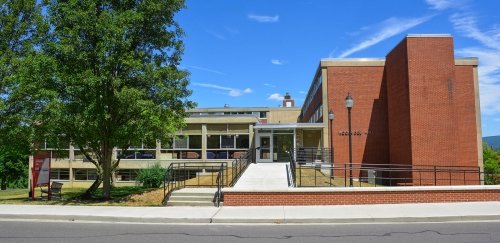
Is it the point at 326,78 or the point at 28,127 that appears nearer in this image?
the point at 28,127

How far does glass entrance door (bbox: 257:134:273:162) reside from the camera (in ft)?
114

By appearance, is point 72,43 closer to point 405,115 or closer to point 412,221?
point 412,221

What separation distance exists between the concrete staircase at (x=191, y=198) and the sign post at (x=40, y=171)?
21.4 feet

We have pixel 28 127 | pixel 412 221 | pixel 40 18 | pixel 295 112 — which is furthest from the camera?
pixel 295 112

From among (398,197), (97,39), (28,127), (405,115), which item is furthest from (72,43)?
(405,115)

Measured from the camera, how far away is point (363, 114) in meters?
35.7

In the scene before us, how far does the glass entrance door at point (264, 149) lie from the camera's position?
3472 cm

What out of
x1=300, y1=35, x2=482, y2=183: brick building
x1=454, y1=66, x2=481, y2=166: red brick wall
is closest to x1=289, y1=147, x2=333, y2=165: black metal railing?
x1=300, y1=35, x2=482, y2=183: brick building

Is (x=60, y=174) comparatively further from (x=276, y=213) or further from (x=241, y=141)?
(x=276, y=213)

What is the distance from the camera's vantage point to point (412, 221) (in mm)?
12172

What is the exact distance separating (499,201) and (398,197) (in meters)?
Result: 3.36

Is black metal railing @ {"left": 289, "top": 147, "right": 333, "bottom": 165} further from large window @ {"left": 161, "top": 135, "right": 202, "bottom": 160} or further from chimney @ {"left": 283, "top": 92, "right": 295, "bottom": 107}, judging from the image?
chimney @ {"left": 283, "top": 92, "right": 295, "bottom": 107}

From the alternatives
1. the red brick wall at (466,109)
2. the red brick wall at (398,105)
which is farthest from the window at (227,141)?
the red brick wall at (466,109)

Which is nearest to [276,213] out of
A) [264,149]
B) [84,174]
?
[264,149]
